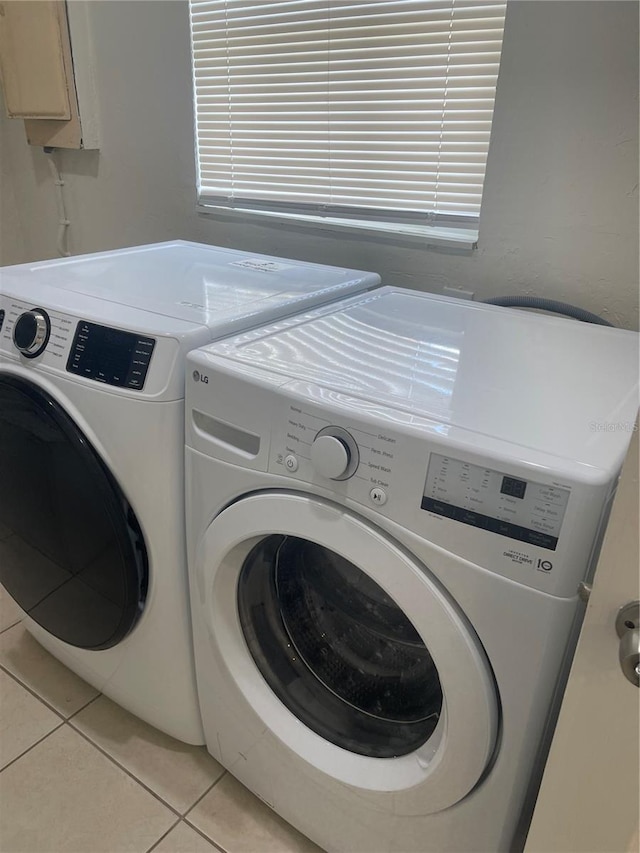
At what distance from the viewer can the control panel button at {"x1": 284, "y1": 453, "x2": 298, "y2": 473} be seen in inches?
33.4

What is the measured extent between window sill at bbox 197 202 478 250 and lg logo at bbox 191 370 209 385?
743 mm

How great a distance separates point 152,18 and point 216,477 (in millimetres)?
1437

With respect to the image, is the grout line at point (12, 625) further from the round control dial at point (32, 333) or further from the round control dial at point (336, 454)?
the round control dial at point (336, 454)

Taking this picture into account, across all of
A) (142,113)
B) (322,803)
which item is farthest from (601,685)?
(142,113)

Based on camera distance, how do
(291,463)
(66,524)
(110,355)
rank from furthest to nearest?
(66,524), (110,355), (291,463)

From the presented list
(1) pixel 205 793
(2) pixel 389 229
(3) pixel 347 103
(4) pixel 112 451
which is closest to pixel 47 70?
(3) pixel 347 103

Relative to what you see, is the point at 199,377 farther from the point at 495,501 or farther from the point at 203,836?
the point at 203,836

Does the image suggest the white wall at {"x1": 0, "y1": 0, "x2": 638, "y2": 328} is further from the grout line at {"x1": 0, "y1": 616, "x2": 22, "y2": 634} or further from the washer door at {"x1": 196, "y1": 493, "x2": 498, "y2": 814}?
the grout line at {"x1": 0, "y1": 616, "x2": 22, "y2": 634}

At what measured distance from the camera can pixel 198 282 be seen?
1.31 meters

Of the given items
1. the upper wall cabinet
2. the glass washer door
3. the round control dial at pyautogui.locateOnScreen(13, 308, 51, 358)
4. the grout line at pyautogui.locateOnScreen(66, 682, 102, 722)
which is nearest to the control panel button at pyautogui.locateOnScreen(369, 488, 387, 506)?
the glass washer door

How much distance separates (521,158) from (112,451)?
984 mm

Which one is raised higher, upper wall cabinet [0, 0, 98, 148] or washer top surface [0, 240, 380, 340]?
upper wall cabinet [0, 0, 98, 148]

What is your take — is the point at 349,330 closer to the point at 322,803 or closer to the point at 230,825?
the point at 322,803

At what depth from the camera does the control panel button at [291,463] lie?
85cm
